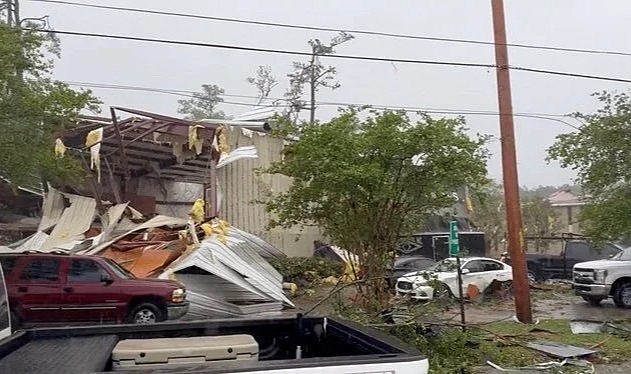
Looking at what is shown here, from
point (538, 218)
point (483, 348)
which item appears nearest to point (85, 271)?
point (483, 348)

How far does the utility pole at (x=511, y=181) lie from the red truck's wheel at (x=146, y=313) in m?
7.24

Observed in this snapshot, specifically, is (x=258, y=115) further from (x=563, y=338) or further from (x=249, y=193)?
(x=563, y=338)

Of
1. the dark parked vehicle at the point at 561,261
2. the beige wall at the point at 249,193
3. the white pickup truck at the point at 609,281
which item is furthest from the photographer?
the beige wall at the point at 249,193

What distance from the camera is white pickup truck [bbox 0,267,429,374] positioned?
324 cm

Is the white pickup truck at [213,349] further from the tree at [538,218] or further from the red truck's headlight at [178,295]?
the tree at [538,218]

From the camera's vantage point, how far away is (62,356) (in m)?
3.63

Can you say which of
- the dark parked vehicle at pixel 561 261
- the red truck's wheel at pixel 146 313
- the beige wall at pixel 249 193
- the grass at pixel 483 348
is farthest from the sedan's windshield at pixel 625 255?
the red truck's wheel at pixel 146 313

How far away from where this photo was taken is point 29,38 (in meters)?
14.5

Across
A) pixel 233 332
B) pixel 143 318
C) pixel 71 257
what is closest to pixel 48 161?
pixel 71 257

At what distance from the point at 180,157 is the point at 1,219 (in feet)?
24.9

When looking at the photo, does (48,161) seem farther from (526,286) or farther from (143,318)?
(526,286)

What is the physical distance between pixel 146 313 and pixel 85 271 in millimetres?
1508

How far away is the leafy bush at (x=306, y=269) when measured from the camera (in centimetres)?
2293

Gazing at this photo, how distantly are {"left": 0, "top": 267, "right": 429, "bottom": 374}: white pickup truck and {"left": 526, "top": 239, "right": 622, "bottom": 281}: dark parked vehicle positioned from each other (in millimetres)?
22244
